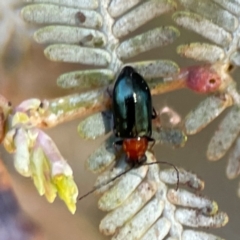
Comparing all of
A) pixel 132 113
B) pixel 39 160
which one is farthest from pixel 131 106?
pixel 39 160

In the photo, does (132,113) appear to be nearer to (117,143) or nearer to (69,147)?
(117,143)

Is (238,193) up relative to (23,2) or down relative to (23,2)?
down

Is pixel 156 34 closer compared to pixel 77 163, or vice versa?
pixel 156 34

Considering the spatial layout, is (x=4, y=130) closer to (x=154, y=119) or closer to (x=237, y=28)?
(x=154, y=119)

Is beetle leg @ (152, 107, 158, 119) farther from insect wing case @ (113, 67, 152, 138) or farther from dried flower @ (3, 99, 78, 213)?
dried flower @ (3, 99, 78, 213)

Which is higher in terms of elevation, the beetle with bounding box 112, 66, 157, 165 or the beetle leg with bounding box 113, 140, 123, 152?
the beetle with bounding box 112, 66, 157, 165

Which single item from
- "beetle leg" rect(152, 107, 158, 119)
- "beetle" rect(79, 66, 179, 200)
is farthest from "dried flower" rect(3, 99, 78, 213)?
"beetle leg" rect(152, 107, 158, 119)

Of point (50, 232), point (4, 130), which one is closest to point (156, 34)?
point (4, 130)

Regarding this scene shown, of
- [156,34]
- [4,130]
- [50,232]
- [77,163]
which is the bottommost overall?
[50,232]
